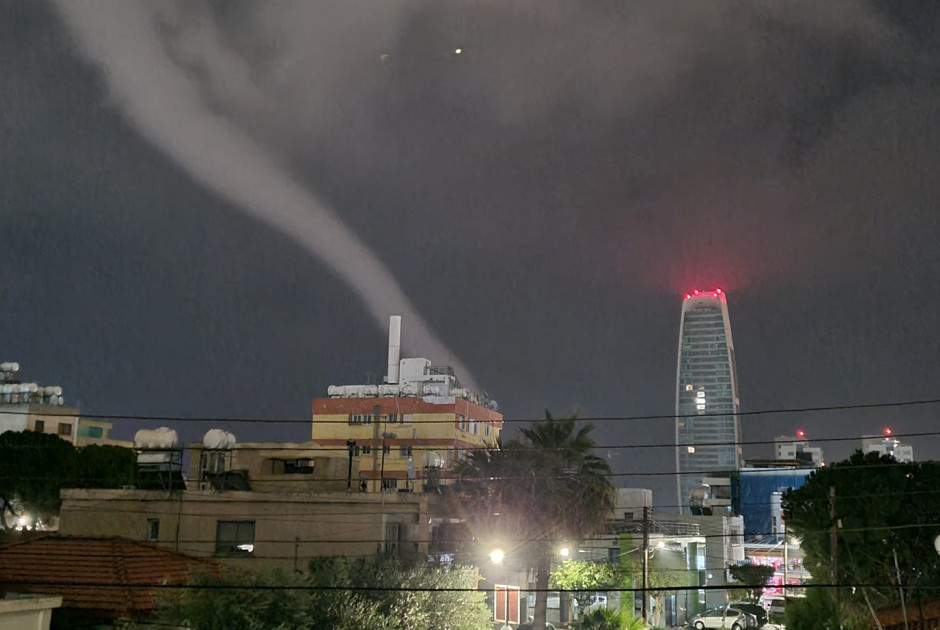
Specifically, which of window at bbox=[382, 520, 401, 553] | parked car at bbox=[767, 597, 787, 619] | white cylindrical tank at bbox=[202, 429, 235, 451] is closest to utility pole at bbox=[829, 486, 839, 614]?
parked car at bbox=[767, 597, 787, 619]

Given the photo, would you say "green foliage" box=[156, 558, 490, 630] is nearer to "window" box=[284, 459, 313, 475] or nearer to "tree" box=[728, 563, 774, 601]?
"window" box=[284, 459, 313, 475]

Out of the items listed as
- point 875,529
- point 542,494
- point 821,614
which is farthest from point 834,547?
point 542,494

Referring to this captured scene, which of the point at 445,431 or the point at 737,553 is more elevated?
the point at 445,431

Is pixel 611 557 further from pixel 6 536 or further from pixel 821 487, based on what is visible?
pixel 6 536

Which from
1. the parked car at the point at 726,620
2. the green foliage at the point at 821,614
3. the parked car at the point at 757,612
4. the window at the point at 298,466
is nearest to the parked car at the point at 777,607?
the parked car at the point at 757,612

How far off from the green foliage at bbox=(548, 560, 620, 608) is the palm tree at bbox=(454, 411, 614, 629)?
7920 millimetres

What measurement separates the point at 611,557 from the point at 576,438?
15.1 meters

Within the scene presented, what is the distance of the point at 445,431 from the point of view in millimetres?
116125

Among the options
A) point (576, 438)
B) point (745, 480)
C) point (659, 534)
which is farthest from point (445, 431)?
point (576, 438)

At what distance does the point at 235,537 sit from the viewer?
1388 inches

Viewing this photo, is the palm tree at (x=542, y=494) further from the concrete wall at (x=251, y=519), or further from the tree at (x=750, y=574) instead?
the tree at (x=750, y=574)

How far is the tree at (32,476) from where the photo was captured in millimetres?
60438

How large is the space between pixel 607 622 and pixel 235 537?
16.2 meters

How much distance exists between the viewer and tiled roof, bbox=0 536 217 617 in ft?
74.4
